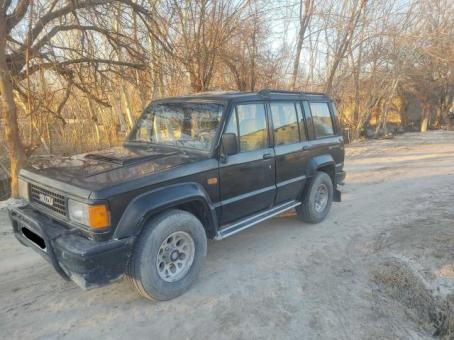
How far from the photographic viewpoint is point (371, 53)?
573 inches

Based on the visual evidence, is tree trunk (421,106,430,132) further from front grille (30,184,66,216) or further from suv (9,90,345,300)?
front grille (30,184,66,216)

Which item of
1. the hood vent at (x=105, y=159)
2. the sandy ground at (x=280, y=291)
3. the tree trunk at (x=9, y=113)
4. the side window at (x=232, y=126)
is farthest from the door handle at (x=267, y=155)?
the tree trunk at (x=9, y=113)

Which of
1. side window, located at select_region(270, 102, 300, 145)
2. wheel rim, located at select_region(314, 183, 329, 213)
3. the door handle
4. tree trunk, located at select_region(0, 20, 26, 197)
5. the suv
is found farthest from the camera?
tree trunk, located at select_region(0, 20, 26, 197)

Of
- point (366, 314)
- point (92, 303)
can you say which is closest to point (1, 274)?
point (92, 303)

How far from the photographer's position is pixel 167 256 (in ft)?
10.3

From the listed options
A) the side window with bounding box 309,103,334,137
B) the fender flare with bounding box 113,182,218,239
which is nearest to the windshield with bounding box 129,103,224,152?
the fender flare with bounding box 113,182,218,239

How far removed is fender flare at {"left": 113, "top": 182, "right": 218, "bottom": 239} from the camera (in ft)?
8.92

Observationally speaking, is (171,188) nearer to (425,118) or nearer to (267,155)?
(267,155)

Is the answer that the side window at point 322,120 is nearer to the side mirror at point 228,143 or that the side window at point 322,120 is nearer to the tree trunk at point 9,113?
the side mirror at point 228,143

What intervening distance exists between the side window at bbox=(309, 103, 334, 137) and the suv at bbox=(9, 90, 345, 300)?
0.46 feet

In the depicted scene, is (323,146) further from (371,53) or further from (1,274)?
(371,53)

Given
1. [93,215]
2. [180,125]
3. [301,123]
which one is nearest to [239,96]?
[180,125]

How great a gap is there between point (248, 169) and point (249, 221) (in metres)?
0.64

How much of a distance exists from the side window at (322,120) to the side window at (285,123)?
521 mm
